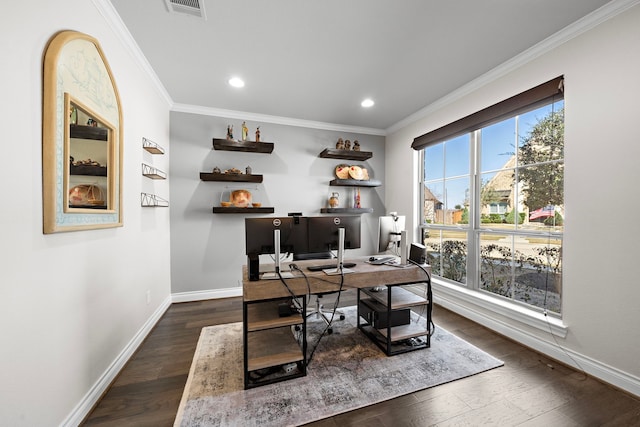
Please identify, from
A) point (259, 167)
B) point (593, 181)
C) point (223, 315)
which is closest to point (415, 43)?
point (593, 181)

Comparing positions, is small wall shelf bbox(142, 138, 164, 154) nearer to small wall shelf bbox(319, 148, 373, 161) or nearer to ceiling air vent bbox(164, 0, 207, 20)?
ceiling air vent bbox(164, 0, 207, 20)

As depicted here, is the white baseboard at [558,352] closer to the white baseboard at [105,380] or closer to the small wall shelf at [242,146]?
the small wall shelf at [242,146]

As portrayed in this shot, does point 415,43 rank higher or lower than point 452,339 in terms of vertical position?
higher

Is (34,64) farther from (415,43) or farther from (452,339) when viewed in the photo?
(452,339)

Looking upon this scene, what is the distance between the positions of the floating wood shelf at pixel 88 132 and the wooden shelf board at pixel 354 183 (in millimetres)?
2754

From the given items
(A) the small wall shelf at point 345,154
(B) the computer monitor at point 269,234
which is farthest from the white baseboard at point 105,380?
(A) the small wall shelf at point 345,154

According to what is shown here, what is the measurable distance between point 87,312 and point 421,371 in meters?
2.35

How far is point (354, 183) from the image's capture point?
3.86 metres

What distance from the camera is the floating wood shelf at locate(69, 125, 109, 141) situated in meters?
1.38

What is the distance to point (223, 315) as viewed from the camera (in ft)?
9.61

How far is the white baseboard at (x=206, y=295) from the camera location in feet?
10.8

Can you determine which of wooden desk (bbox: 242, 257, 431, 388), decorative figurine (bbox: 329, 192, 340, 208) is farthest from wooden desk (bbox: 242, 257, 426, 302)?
decorative figurine (bbox: 329, 192, 340, 208)

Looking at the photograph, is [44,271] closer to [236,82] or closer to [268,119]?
[236,82]

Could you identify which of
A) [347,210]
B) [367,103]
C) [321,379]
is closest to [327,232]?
[321,379]
